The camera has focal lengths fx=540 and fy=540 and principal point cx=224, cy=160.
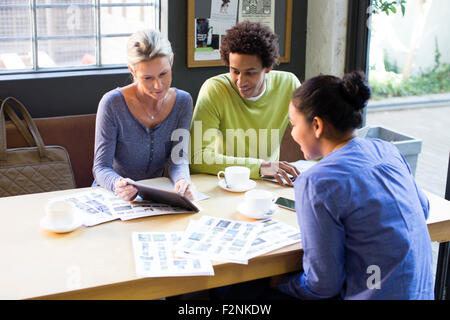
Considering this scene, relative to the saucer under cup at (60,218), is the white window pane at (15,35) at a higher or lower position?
higher

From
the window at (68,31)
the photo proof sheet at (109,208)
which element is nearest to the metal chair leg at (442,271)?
the photo proof sheet at (109,208)

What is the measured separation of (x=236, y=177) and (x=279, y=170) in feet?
0.75

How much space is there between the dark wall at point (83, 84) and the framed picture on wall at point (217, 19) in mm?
51

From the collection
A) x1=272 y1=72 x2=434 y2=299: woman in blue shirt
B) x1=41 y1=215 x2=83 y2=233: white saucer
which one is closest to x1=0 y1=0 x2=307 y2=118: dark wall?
x1=41 y1=215 x2=83 y2=233: white saucer

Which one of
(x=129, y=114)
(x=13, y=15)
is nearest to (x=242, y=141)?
(x=129, y=114)

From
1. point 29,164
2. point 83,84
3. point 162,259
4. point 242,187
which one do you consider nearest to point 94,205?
point 162,259

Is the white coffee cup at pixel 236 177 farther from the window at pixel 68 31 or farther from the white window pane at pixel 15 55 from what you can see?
the white window pane at pixel 15 55

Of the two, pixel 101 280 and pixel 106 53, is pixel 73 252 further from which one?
pixel 106 53

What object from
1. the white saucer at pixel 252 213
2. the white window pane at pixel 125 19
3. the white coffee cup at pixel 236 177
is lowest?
the white saucer at pixel 252 213

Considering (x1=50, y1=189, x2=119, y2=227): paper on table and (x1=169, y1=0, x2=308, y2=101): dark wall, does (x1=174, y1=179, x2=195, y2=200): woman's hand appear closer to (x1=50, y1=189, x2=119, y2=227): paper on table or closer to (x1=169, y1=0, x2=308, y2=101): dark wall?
(x1=50, y1=189, x2=119, y2=227): paper on table

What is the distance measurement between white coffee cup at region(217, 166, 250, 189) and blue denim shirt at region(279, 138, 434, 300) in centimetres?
61

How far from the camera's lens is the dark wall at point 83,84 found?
2.98 m

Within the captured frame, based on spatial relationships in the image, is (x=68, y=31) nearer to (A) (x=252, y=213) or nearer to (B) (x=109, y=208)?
(B) (x=109, y=208)
